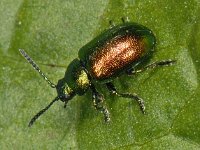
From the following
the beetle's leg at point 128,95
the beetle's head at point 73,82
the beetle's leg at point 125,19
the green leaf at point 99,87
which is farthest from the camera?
the beetle's head at point 73,82

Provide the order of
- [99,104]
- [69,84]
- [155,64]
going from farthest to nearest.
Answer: [69,84]
[99,104]
[155,64]

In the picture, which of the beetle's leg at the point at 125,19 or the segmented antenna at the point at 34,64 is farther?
the segmented antenna at the point at 34,64

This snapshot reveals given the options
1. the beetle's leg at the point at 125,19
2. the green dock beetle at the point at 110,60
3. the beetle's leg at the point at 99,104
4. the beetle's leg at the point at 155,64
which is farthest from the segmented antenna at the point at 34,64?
the beetle's leg at the point at 125,19

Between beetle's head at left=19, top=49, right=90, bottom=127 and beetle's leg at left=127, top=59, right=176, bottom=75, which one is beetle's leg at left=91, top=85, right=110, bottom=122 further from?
beetle's leg at left=127, top=59, right=176, bottom=75

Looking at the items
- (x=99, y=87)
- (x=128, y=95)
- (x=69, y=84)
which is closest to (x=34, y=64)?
(x=69, y=84)

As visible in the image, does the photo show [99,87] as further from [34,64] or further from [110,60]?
[34,64]

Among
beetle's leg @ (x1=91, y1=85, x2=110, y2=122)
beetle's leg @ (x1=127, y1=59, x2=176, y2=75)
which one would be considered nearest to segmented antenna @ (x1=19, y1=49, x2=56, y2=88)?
beetle's leg @ (x1=91, y1=85, x2=110, y2=122)

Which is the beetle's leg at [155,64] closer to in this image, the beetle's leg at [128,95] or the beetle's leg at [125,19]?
the beetle's leg at [128,95]
